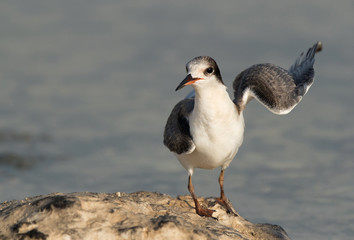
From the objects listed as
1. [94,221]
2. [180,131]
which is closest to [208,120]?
[180,131]

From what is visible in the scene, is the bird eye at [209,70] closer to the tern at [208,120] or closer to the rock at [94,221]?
the tern at [208,120]

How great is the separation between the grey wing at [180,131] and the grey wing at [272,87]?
585 millimetres

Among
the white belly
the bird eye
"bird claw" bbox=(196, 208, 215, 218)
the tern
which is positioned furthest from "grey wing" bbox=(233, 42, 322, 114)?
"bird claw" bbox=(196, 208, 215, 218)

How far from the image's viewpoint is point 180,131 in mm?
7664

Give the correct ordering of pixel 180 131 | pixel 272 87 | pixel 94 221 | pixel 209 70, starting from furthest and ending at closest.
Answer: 1. pixel 272 87
2. pixel 180 131
3. pixel 209 70
4. pixel 94 221

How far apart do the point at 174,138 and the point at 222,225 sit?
1.18 meters

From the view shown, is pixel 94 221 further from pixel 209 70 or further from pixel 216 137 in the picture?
pixel 209 70

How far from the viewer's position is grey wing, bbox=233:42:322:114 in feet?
26.9

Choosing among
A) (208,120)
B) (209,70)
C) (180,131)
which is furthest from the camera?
(180,131)

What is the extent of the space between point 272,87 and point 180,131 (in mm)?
1384

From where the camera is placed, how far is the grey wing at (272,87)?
8.20 metres

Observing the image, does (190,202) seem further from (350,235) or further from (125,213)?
(350,235)

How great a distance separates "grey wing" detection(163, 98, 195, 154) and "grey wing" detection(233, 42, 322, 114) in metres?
0.59

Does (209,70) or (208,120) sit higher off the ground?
(209,70)
